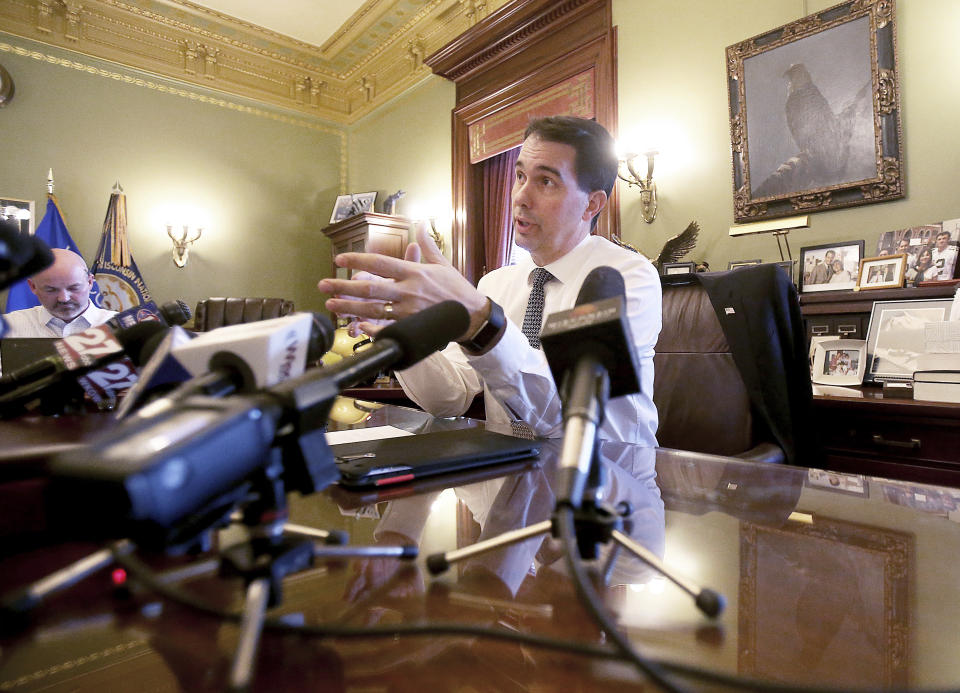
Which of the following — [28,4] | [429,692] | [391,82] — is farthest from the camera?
[391,82]

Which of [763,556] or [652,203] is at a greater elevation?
[652,203]

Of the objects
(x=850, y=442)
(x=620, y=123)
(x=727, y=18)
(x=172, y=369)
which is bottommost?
(x=850, y=442)

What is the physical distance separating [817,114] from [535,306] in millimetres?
1917

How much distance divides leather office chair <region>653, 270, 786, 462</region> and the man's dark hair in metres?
0.40

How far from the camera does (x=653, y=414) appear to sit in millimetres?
1290

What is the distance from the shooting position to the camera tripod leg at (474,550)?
1.38ft

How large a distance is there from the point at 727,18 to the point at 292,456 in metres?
3.37

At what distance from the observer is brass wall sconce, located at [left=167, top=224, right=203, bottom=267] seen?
516 centimetres

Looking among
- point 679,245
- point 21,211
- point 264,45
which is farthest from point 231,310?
point 679,245

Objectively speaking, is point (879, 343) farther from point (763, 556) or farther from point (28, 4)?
point (28, 4)

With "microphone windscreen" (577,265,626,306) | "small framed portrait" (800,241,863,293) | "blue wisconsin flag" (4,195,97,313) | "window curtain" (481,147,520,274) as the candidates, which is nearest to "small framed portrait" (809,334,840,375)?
"small framed portrait" (800,241,863,293)

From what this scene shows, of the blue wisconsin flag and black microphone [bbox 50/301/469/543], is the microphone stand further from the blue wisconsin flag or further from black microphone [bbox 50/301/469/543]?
the blue wisconsin flag

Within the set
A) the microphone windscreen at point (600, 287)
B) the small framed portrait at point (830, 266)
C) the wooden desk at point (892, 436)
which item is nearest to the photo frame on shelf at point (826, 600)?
the microphone windscreen at point (600, 287)

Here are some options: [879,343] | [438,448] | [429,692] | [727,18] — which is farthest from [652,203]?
[429,692]
